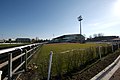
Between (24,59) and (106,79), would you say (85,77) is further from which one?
(24,59)

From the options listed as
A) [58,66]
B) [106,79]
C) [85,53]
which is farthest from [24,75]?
[85,53]

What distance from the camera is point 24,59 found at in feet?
27.9

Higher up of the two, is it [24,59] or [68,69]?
[24,59]

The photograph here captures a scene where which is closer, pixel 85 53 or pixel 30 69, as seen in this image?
pixel 30 69

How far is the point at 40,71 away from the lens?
321 inches

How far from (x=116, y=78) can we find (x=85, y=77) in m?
1.36

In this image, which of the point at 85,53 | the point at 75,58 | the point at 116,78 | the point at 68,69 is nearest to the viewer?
the point at 116,78

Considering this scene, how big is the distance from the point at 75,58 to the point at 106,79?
8.53 ft

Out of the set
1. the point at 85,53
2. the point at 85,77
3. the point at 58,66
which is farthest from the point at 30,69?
the point at 85,53

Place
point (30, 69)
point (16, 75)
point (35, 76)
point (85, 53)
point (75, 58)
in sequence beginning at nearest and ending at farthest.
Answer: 1. point (16, 75)
2. point (35, 76)
3. point (30, 69)
4. point (75, 58)
5. point (85, 53)

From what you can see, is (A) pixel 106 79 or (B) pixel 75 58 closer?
(A) pixel 106 79

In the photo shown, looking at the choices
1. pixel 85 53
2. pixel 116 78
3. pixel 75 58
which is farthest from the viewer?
pixel 85 53

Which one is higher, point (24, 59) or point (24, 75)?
point (24, 59)

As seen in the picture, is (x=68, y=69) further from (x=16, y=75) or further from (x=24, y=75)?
(x=16, y=75)
